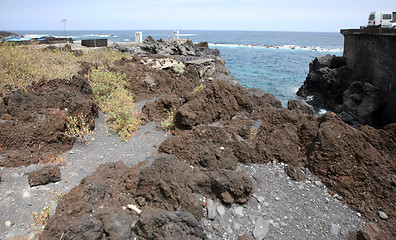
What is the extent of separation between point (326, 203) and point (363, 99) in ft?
48.4

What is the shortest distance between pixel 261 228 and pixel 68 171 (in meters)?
3.88

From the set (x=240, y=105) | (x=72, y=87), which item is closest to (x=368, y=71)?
(x=240, y=105)

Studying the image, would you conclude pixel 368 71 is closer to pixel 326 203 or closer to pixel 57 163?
pixel 326 203

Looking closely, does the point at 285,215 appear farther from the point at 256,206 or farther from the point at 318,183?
the point at 318,183

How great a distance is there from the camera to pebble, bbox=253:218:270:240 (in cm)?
406

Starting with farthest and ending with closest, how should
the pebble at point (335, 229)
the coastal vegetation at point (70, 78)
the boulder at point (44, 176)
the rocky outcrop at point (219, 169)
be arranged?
1. the coastal vegetation at point (70, 78)
2. the boulder at point (44, 176)
3. the pebble at point (335, 229)
4. the rocky outcrop at point (219, 169)

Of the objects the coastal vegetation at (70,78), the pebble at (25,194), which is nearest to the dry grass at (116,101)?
the coastal vegetation at (70,78)

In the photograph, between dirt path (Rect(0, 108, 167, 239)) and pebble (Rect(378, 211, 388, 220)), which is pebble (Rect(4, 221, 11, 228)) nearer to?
dirt path (Rect(0, 108, 167, 239))

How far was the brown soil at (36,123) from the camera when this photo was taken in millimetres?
5348

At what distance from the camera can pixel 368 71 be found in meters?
19.5

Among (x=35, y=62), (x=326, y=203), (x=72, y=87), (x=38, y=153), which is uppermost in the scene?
(x=35, y=62)

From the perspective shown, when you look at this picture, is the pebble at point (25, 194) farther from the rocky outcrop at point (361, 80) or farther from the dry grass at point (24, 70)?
the rocky outcrop at point (361, 80)

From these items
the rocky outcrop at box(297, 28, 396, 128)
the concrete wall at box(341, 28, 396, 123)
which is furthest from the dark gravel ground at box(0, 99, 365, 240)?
the concrete wall at box(341, 28, 396, 123)

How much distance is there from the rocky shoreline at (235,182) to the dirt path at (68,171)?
18.2 inches
